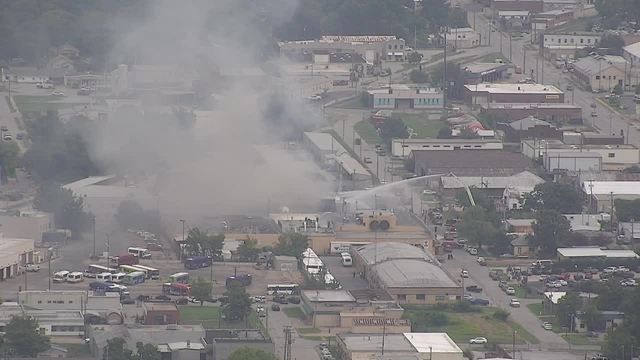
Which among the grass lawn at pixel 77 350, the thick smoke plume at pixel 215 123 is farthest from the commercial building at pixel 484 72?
the grass lawn at pixel 77 350

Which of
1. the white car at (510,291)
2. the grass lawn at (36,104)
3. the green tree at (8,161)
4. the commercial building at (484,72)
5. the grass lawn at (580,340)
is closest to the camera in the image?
the grass lawn at (580,340)

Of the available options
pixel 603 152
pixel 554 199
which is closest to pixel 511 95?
pixel 603 152

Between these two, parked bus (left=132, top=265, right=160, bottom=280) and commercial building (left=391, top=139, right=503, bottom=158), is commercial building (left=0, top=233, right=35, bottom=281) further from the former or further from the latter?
commercial building (left=391, top=139, right=503, bottom=158)

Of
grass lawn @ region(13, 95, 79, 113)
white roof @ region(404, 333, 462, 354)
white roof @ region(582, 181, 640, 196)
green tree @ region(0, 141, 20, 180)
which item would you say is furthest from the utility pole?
grass lawn @ region(13, 95, 79, 113)

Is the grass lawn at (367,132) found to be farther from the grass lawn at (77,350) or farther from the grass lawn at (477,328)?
the grass lawn at (77,350)

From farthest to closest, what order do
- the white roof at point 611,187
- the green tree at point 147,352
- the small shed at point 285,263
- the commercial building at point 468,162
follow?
the commercial building at point 468,162
the white roof at point 611,187
the small shed at point 285,263
the green tree at point 147,352

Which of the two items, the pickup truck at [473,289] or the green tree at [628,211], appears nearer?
the pickup truck at [473,289]

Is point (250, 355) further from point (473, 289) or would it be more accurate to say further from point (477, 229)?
point (477, 229)
